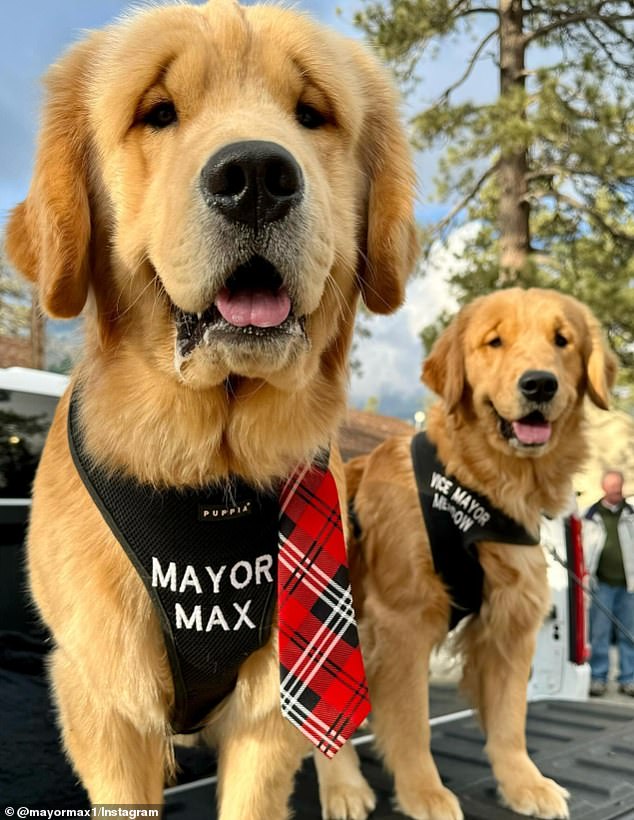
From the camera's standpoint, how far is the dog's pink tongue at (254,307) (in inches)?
66.0

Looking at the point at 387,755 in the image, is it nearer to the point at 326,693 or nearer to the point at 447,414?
the point at 326,693

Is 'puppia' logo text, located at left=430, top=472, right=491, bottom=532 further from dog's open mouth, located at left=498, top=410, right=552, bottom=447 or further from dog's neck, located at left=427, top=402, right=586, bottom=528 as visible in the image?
dog's open mouth, located at left=498, top=410, right=552, bottom=447

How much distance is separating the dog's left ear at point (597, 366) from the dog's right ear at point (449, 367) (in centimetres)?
57

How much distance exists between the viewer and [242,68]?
1.84 metres

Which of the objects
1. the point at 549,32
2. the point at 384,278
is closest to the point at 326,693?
the point at 384,278

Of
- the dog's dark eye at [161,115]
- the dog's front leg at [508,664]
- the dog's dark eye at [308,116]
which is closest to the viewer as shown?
the dog's dark eye at [161,115]

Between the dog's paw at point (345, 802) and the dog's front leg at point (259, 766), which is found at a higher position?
the dog's front leg at point (259, 766)

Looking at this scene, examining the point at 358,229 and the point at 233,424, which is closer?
the point at 233,424

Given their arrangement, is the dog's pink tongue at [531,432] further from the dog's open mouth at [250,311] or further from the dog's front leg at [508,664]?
the dog's open mouth at [250,311]

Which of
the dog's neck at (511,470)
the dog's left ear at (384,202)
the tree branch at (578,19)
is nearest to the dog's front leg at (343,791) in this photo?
the dog's neck at (511,470)

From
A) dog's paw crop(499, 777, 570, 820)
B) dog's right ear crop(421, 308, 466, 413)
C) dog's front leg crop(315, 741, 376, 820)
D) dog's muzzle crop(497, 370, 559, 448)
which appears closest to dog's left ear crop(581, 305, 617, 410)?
dog's muzzle crop(497, 370, 559, 448)

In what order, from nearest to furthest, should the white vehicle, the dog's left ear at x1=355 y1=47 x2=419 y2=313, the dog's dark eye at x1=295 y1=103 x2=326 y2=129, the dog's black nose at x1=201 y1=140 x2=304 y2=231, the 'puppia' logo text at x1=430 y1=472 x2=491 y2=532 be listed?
the dog's black nose at x1=201 y1=140 x2=304 y2=231
the dog's dark eye at x1=295 y1=103 x2=326 y2=129
the dog's left ear at x1=355 y1=47 x2=419 y2=313
the white vehicle
the 'puppia' logo text at x1=430 y1=472 x2=491 y2=532

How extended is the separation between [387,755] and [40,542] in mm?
1559

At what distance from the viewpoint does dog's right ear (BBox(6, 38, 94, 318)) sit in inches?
72.6
